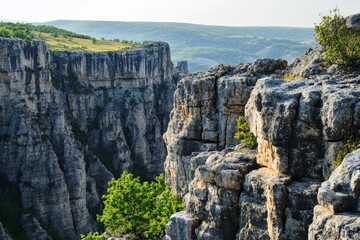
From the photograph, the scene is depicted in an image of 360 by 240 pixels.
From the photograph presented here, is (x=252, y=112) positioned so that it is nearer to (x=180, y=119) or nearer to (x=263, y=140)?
(x=263, y=140)

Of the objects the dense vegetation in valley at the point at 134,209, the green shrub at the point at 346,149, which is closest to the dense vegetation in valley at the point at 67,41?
the dense vegetation in valley at the point at 134,209

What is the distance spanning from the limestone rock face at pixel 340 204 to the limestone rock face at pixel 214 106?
59.1 feet

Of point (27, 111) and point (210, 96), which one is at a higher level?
point (210, 96)

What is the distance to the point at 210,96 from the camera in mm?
40031

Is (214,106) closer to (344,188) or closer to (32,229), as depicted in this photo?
(344,188)

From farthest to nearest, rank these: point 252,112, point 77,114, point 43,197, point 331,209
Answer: point 77,114 → point 43,197 → point 252,112 → point 331,209

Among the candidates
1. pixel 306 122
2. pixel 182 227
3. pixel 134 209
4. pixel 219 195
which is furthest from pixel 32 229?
pixel 306 122

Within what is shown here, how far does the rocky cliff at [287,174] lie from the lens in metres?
19.6

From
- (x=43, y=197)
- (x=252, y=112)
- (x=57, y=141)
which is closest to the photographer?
(x=252, y=112)

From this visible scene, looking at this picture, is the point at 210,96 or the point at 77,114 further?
the point at 77,114

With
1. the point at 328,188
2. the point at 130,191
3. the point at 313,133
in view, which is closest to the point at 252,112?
the point at 313,133

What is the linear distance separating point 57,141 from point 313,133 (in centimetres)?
8838

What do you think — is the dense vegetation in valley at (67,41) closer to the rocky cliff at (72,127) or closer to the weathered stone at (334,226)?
the rocky cliff at (72,127)

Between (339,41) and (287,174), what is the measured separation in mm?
9468
